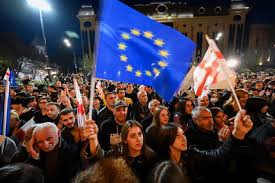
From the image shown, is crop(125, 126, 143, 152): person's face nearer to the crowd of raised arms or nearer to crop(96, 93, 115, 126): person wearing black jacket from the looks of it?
the crowd of raised arms

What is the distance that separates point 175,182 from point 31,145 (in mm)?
1942

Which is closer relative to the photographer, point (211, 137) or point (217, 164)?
point (217, 164)

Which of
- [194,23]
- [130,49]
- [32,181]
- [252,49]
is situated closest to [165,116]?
[130,49]

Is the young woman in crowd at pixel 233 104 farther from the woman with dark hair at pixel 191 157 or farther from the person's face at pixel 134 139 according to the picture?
the person's face at pixel 134 139

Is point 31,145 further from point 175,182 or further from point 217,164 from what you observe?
point 217,164

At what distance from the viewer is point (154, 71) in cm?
310

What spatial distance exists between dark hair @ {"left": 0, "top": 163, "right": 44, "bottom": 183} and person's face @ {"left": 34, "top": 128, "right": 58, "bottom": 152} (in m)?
1.07

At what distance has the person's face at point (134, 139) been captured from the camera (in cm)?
295

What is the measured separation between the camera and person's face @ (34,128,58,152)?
2.75m

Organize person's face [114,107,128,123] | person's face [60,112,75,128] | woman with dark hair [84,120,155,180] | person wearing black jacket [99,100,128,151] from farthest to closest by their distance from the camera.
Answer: person's face [114,107,128,123] → person wearing black jacket [99,100,128,151] → person's face [60,112,75,128] → woman with dark hair [84,120,155,180]

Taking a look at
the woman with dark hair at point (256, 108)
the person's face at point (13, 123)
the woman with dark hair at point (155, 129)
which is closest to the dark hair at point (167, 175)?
the woman with dark hair at point (155, 129)

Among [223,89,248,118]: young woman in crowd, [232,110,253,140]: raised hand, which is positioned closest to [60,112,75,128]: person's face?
[232,110,253,140]: raised hand

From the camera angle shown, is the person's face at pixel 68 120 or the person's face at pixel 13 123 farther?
the person's face at pixel 13 123

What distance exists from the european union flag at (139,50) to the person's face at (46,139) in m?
1.11
